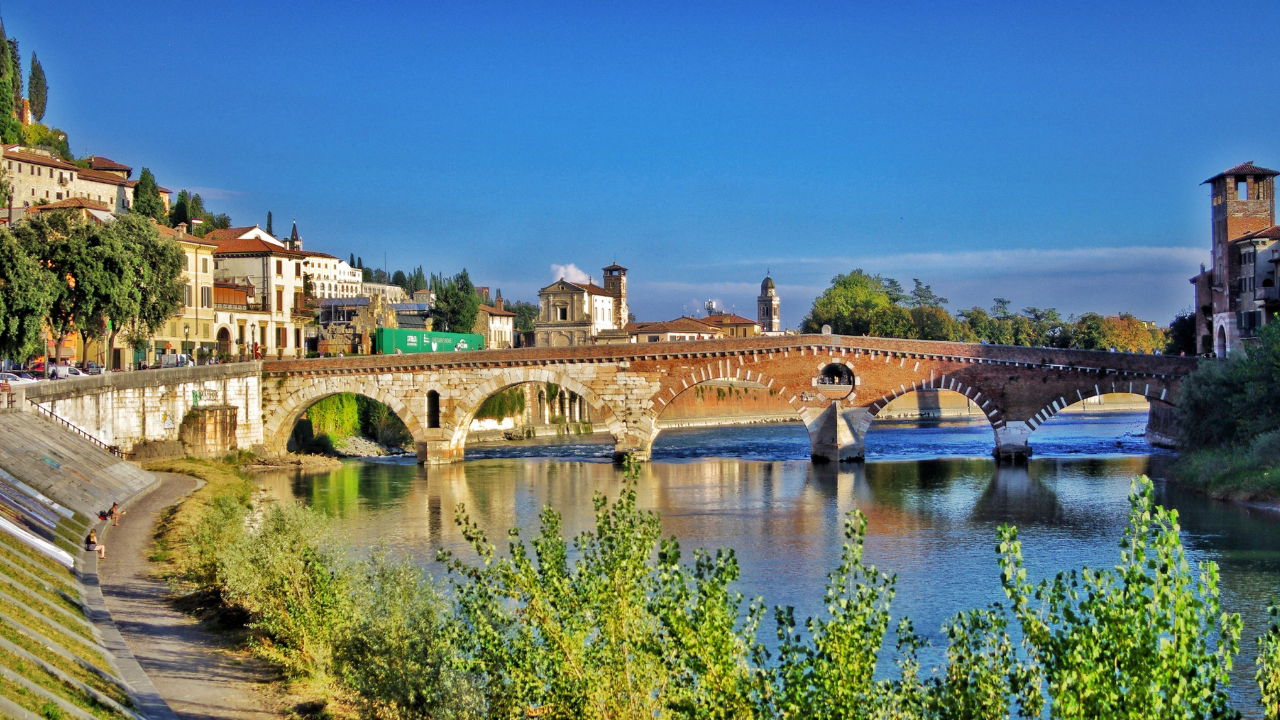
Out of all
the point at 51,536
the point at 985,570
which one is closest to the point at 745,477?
the point at 985,570

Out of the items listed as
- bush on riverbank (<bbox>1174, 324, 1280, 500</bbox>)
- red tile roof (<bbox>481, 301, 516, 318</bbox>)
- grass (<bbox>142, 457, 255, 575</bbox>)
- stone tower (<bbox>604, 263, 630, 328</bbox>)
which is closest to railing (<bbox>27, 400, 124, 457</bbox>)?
grass (<bbox>142, 457, 255, 575</bbox>)

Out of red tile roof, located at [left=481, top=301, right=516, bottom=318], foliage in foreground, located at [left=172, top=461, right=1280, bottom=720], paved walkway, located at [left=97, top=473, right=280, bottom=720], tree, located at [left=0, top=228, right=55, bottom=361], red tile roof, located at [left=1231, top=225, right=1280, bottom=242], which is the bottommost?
paved walkway, located at [left=97, top=473, right=280, bottom=720]

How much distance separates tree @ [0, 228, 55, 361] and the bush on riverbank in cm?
3529

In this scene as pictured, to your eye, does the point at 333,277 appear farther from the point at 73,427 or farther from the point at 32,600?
the point at 32,600

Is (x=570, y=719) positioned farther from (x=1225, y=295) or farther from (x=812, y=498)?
(x=1225, y=295)

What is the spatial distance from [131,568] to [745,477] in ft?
86.2

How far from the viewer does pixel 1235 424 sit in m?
39.7

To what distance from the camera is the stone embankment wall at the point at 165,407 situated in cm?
4006

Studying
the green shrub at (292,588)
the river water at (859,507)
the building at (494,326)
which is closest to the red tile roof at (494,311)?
the building at (494,326)

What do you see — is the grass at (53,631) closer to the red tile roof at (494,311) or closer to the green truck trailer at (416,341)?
the green truck trailer at (416,341)

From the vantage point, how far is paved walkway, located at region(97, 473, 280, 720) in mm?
15086

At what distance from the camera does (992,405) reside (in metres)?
48.0

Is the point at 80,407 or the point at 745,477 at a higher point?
the point at 80,407

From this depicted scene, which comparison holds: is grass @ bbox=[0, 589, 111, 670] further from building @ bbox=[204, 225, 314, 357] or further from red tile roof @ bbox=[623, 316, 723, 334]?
red tile roof @ bbox=[623, 316, 723, 334]
